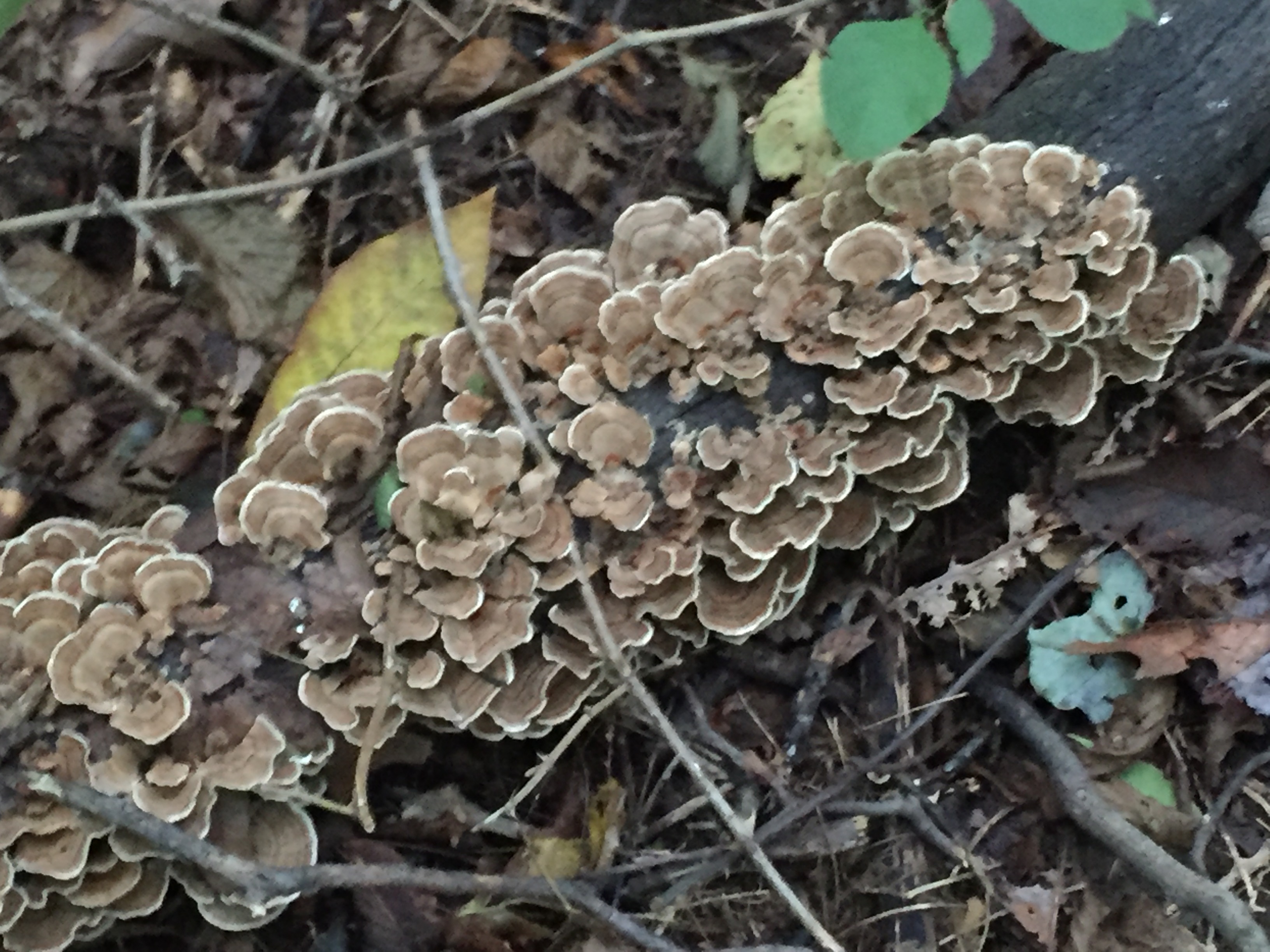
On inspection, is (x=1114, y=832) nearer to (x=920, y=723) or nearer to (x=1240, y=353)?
(x=920, y=723)

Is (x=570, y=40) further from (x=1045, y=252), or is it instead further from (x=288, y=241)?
(x=1045, y=252)

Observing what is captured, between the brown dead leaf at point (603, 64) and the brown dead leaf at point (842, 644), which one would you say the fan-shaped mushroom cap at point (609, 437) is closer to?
the brown dead leaf at point (842, 644)

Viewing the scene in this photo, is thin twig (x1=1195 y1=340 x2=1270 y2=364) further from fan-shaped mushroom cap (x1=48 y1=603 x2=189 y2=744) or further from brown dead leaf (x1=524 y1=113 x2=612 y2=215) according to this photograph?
fan-shaped mushroom cap (x1=48 y1=603 x2=189 y2=744)

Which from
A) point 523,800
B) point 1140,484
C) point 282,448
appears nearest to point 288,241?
point 282,448

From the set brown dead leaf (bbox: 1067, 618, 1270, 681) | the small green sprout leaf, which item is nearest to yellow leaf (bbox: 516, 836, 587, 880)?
the small green sprout leaf

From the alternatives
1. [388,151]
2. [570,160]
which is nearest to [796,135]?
[570,160]

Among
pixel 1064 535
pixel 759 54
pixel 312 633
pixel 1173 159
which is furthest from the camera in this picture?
pixel 759 54
